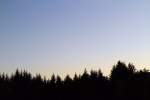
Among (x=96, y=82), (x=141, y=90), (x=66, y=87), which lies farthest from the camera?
(x=66, y=87)

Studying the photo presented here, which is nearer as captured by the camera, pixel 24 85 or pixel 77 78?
pixel 77 78

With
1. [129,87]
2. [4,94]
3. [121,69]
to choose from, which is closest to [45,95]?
[4,94]

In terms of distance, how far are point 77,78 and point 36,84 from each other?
21389mm

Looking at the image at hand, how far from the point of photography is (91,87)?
8875 centimetres

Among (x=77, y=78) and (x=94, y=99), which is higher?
(x=77, y=78)

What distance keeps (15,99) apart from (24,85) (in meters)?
12.1

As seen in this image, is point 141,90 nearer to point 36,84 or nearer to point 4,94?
point 36,84

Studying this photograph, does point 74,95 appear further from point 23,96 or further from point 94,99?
point 23,96

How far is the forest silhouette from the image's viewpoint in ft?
243

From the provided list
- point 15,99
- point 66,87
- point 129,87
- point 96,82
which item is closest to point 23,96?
point 15,99

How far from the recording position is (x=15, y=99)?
11388 cm

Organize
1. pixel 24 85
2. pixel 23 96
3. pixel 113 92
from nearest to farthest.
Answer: pixel 113 92 < pixel 23 96 < pixel 24 85

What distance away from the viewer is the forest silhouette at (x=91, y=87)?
243 ft

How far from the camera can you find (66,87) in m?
99.3
